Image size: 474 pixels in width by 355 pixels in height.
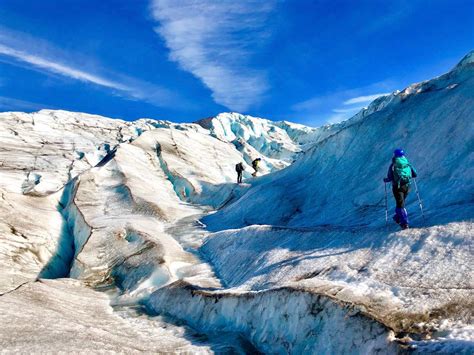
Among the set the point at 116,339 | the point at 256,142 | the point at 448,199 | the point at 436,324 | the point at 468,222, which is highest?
the point at 256,142

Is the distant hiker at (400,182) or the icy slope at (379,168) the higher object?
the icy slope at (379,168)

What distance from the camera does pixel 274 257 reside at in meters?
13.1

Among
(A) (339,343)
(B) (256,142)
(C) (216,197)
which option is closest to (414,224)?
(A) (339,343)

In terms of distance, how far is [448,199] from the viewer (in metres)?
12.4

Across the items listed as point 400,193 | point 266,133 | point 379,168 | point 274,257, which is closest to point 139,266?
point 274,257

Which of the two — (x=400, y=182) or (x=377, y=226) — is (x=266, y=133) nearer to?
(x=377, y=226)

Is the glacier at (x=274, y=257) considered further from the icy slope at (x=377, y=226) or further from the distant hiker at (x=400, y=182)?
the distant hiker at (x=400, y=182)

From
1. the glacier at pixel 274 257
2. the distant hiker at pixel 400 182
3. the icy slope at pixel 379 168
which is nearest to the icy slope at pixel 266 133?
the icy slope at pixel 379 168

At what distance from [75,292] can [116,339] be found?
6.20 m

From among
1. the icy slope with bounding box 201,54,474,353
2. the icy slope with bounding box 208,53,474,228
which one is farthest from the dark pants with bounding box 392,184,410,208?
the icy slope with bounding box 208,53,474,228

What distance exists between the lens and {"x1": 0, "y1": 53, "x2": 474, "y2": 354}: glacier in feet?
26.3

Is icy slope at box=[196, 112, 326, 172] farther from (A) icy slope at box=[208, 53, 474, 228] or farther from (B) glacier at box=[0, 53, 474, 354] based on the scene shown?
(B) glacier at box=[0, 53, 474, 354]

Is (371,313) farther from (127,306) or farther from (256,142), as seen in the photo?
(256,142)

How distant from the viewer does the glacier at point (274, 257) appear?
8031mm
